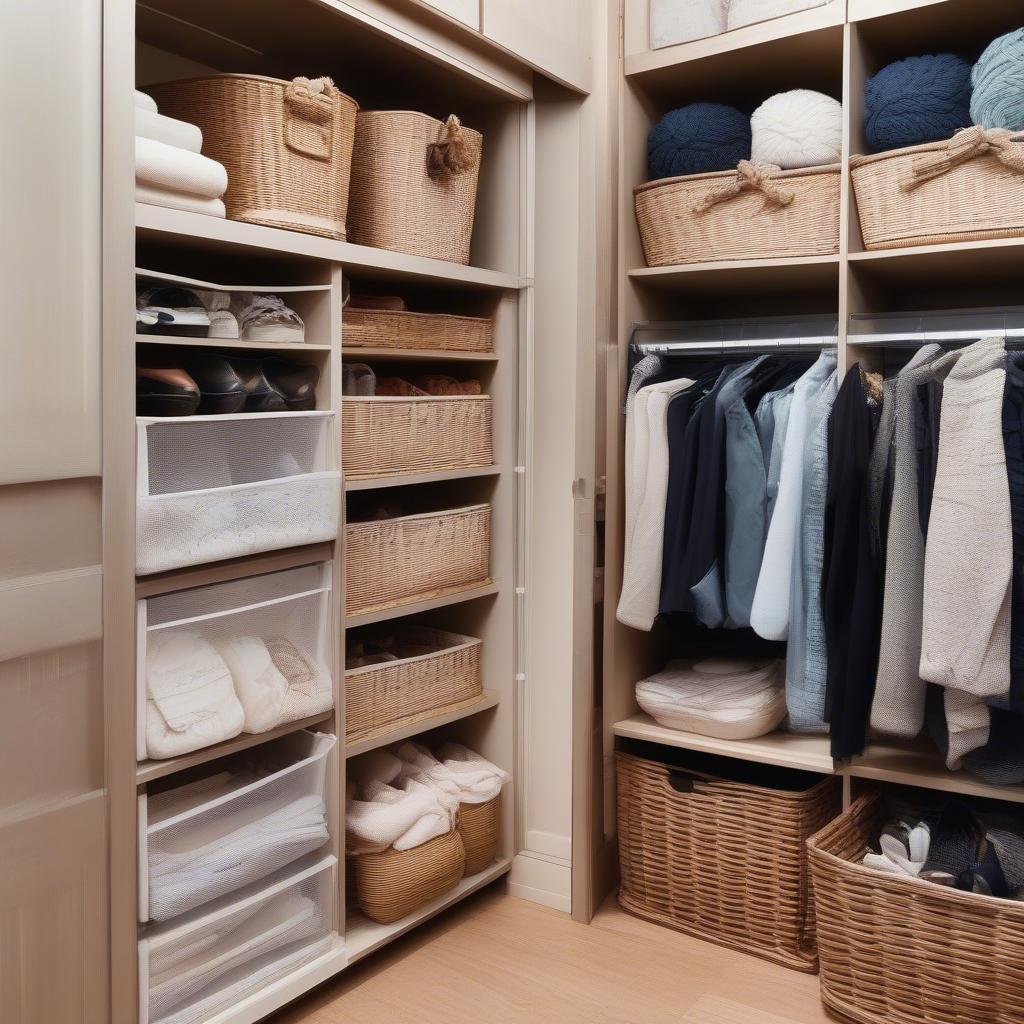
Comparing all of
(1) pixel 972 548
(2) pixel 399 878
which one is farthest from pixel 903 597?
(2) pixel 399 878

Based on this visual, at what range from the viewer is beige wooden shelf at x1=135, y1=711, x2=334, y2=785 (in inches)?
65.4

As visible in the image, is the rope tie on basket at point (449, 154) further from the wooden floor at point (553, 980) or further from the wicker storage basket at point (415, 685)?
the wooden floor at point (553, 980)

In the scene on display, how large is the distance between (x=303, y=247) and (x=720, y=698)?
4.24 ft

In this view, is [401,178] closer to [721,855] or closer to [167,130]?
[167,130]

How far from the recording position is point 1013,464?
189cm

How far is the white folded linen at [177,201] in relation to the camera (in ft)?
5.40

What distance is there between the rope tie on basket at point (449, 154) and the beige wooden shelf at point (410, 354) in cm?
35

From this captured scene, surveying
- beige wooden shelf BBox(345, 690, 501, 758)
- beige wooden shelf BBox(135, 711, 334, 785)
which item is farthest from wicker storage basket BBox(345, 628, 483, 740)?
beige wooden shelf BBox(135, 711, 334, 785)

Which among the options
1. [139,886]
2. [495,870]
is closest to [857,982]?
[495,870]

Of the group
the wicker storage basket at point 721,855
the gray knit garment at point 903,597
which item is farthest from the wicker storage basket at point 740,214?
the wicker storage basket at point 721,855

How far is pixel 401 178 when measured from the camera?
6.98 ft

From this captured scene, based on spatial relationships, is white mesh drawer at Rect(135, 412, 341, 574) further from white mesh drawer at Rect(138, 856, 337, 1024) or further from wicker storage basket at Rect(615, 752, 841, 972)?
wicker storage basket at Rect(615, 752, 841, 972)

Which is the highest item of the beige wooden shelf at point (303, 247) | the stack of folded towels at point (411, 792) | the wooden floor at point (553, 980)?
the beige wooden shelf at point (303, 247)

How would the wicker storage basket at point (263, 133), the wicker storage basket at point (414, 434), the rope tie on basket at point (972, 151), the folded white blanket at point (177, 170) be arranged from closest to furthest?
the folded white blanket at point (177, 170)
the wicker storage basket at point (263, 133)
the rope tie on basket at point (972, 151)
the wicker storage basket at point (414, 434)
